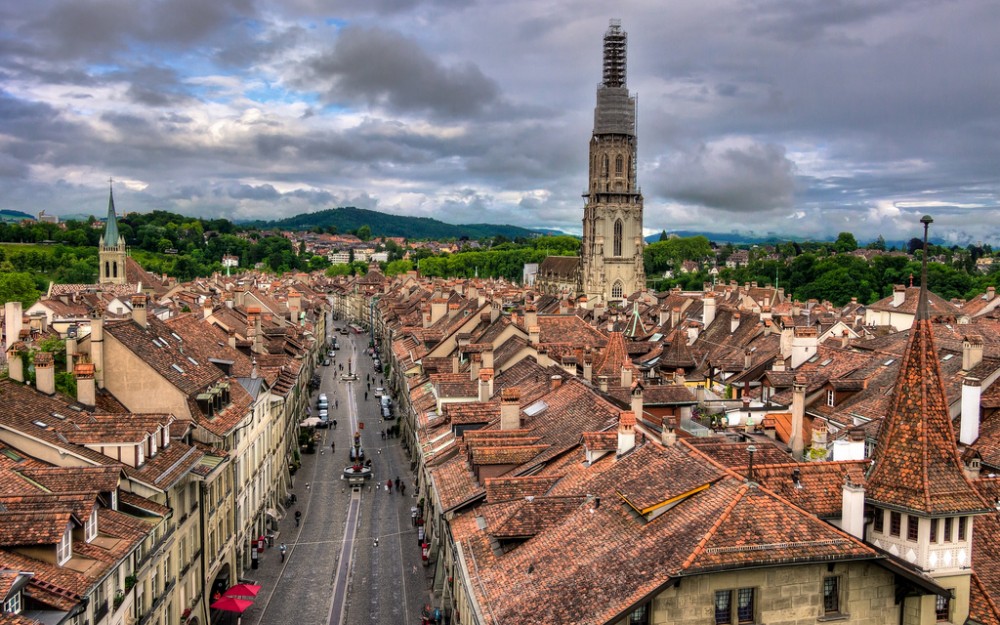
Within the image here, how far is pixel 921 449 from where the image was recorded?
2642 centimetres

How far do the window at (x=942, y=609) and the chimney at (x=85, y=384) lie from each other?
35957 millimetres

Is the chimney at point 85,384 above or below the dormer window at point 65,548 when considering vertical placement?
above

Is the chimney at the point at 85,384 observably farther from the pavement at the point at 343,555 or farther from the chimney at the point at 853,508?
the chimney at the point at 853,508

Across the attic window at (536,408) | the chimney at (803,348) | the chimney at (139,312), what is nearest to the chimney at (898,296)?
the chimney at (803,348)

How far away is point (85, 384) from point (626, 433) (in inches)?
1018

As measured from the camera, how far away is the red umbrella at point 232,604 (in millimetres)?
43750

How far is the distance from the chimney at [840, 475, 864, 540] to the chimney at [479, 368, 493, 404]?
31.8m

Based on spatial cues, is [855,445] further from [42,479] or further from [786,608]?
[42,479]

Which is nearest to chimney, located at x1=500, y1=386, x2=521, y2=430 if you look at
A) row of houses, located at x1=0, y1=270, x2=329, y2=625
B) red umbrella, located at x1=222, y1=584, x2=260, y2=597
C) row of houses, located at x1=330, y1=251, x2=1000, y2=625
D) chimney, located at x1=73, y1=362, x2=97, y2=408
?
row of houses, located at x1=330, y1=251, x2=1000, y2=625

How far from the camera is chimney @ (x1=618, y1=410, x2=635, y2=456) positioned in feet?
109

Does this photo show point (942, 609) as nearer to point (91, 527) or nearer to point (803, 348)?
point (91, 527)

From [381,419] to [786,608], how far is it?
7872cm

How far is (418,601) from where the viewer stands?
48.7 metres

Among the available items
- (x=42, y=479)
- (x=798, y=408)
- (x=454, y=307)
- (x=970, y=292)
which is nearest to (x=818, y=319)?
(x=454, y=307)
